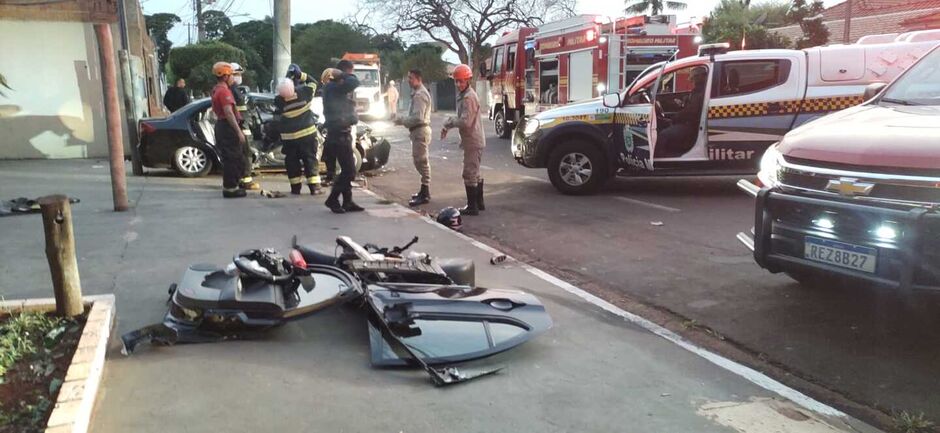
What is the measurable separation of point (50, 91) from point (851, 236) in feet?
47.0

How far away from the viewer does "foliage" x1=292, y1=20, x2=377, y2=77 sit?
5681 centimetres

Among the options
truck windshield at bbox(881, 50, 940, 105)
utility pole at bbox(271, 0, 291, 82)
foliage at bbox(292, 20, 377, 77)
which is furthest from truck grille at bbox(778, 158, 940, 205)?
foliage at bbox(292, 20, 377, 77)

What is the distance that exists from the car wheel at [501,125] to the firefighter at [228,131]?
11978 millimetres

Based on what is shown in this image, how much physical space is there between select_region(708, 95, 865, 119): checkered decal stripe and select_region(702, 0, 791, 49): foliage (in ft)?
A: 50.3

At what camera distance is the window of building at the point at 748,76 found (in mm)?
8945

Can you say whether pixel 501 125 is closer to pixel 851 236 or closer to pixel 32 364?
pixel 851 236

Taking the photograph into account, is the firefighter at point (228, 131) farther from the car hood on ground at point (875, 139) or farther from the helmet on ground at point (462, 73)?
the car hood on ground at point (875, 139)

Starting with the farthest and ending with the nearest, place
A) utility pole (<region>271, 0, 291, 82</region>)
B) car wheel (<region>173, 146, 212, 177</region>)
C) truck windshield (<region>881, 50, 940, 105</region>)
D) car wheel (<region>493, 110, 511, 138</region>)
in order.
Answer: car wheel (<region>493, 110, 511, 138</region>) < utility pole (<region>271, 0, 291, 82</region>) < car wheel (<region>173, 146, 212, 177</region>) < truck windshield (<region>881, 50, 940, 105</region>)

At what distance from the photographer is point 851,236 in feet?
12.8

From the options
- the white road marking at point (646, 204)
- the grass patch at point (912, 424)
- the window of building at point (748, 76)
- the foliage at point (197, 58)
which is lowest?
the grass patch at point (912, 424)

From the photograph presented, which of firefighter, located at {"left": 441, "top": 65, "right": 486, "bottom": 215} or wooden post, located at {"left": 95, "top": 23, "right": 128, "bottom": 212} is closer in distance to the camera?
wooden post, located at {"left": 95, "top": 23, "right": 128, "bottom": 212}

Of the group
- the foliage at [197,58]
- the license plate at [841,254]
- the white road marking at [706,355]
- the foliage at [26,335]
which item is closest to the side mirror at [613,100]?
the white road marking at [706,355]

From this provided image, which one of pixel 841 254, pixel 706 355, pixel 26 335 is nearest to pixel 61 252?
pixel 26 335

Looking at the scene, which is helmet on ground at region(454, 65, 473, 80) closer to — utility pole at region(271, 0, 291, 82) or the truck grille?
the truck grille
